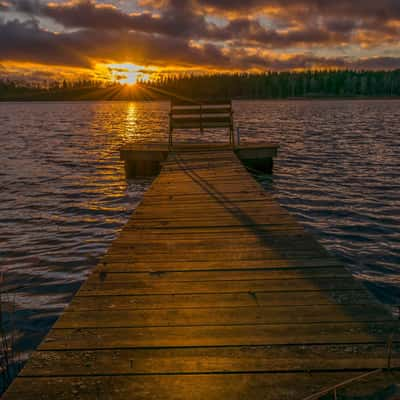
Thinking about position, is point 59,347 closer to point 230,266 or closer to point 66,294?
point 230,266

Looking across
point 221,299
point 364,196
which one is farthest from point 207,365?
point 364,196

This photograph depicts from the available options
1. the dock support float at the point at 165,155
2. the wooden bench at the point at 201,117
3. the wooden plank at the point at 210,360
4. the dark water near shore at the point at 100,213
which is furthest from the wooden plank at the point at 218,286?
the dock support float at the point at 165,155

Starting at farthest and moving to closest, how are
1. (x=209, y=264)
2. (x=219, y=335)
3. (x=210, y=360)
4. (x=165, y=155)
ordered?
(x=165, y=155) < (x=209, y=264) < (x=219, y=335) < (x=210, y=360)

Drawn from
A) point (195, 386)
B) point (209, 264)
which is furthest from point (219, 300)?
point (195, 386)

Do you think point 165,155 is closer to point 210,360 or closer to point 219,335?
point 219,335

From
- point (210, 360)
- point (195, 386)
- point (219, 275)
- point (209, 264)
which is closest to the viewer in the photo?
point (195, 386)

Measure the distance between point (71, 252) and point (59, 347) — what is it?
17.0 feet

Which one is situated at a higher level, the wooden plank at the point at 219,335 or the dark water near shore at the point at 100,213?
the wooden plank at the point at 219,335

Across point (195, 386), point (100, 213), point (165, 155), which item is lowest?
point (100, 213)

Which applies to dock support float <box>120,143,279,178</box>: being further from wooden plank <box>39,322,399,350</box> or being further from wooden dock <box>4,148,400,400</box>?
wooden plank <box>39,322,399,350</box>

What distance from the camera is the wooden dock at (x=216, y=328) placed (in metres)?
2.34

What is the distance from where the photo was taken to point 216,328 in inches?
115

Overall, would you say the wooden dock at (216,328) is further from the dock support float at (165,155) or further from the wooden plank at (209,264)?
the dock support float at (165,155)

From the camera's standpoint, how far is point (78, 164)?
1817 cm
